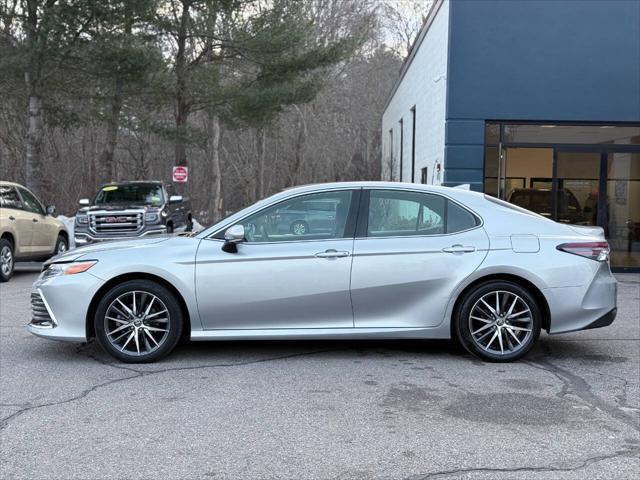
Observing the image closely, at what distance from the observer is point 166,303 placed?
5723 millimetres

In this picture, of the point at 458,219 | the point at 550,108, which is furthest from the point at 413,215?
the point at 550,108

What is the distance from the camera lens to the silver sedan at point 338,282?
5727 mm

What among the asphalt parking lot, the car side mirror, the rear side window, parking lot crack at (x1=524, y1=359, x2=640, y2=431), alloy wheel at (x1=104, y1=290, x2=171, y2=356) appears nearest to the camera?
the asphalt parking lot

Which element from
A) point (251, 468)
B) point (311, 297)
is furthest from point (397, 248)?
point (251, 468)

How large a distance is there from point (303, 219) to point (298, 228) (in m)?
0.10

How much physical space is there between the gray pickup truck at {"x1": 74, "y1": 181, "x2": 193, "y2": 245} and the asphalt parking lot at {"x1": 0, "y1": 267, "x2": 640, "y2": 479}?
8797mm

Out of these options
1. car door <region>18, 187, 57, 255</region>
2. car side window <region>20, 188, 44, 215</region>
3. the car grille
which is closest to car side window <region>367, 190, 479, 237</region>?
the car grille

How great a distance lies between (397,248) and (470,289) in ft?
2.41

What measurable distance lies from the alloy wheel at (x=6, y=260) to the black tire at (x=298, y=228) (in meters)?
7.85

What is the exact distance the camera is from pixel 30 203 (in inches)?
517

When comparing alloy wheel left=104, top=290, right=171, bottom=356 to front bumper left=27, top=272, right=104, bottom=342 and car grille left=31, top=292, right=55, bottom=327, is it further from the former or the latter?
car grille left=31, top=292, right=55, bottom=327

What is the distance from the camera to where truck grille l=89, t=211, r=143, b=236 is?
50.0ft

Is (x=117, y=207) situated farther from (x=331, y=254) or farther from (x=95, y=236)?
(x=331, y=254)

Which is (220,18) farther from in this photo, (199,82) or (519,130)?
(519,130)
